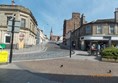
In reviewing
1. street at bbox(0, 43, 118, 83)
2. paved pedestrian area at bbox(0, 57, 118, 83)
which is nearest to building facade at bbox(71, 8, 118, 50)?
street at bbox(0, 43, 118, 83)

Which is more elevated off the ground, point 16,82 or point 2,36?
point 2,36

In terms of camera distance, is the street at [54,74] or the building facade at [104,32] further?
the building facade at [104,32]

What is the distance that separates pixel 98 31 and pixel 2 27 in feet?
69.4

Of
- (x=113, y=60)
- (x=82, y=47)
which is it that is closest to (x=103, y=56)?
(x=113, y=60)

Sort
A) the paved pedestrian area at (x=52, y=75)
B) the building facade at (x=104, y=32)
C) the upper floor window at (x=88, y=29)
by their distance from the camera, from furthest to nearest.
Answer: the upper floor window at (x=88, y=29) → the building facade at (x=104, y=32) → the paved pedestrian area at (x=52, y=75)

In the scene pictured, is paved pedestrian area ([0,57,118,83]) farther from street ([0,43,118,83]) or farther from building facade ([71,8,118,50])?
building facade ([71,8,118,50])

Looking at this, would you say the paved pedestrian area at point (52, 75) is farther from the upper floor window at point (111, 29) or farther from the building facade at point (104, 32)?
the upper floor window at point (111, 29)

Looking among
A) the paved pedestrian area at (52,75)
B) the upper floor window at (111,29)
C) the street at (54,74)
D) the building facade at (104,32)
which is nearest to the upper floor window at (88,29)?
the building facade at (104,32)

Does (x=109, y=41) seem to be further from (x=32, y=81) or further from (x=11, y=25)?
(x=32, y=81)

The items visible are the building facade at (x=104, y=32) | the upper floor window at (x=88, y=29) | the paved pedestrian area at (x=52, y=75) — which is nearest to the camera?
the paved pedestrian area at (x=52, y=75)

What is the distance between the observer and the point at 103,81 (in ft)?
33.3

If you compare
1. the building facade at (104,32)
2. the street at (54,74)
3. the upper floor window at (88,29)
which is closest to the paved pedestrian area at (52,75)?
the street at (54,74)

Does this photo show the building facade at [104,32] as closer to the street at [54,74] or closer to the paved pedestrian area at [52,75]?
the street at [54,74]

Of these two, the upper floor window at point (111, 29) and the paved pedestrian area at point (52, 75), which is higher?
the upper floor window at point (111, 29)
